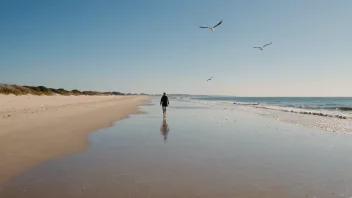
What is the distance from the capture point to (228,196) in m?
6.30

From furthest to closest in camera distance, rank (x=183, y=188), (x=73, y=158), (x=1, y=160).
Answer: (x=73, y=158), (x=1, y=160), (x=183, y=188)

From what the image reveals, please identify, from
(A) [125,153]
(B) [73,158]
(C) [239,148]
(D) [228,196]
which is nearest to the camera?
(D) [228,196]

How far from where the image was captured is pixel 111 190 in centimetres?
644

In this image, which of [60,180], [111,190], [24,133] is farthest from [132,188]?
[24,133]

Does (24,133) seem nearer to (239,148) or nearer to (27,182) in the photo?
(27,182)

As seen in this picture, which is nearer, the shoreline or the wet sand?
the wet sand

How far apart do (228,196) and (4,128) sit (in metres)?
13.5

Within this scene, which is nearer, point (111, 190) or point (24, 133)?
point (111, 190)

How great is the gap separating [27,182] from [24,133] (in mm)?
8177

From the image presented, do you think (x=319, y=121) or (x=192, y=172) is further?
(x=319, y=121)

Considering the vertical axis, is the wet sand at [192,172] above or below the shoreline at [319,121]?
below

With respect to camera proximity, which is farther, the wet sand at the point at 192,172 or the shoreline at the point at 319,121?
the shoreline at the point at 319,121

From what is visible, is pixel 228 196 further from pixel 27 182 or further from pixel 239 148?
pixel 239 148

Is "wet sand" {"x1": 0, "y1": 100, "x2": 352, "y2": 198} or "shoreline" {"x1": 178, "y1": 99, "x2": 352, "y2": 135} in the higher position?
"shoreline" {"x1": 178, "y1": 99, "x2": 352, "y2": 135}
